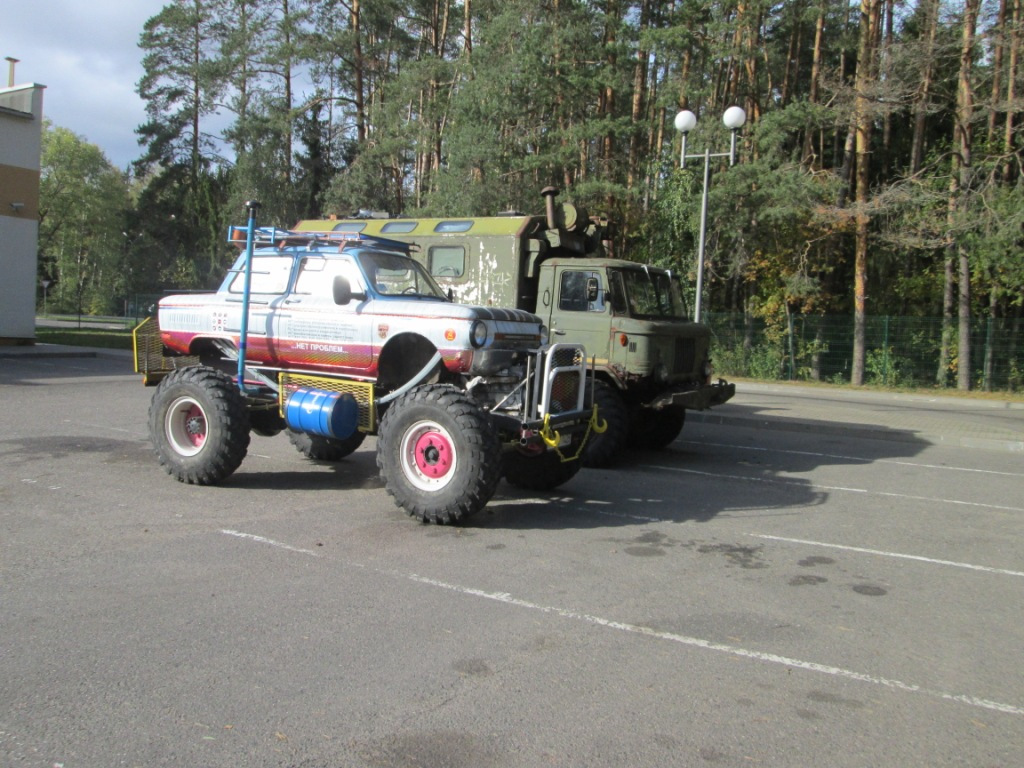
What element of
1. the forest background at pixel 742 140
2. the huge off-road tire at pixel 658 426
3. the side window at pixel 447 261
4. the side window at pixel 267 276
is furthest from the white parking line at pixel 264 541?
the forest background at pixel 742 140

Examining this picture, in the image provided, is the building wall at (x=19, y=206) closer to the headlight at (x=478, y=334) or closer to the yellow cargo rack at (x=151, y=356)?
the yellow cargo rack at (x=151, y=356)

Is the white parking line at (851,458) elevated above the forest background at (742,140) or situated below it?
below

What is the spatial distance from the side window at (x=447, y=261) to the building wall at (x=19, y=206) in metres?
21.1

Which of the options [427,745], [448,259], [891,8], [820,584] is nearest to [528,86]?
[891,8]

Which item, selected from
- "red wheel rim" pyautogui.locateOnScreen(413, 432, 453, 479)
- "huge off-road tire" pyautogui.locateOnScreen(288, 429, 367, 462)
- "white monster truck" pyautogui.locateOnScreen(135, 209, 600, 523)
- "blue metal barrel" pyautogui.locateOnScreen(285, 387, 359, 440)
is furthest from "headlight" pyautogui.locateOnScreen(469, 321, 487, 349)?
"huge off-road tire" pyautogui.locateOnScreen(288, 429, 367, 462)

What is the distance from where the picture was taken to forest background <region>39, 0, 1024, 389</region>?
905 inches

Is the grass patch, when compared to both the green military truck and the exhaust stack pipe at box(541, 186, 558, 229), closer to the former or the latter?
the green military truck

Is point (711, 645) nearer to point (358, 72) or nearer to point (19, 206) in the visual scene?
point (19, 206)

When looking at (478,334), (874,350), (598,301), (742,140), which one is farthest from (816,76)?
(478,334)

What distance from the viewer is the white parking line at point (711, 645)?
416 centimetres

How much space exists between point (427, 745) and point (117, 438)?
8.74m

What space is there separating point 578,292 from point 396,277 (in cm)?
343

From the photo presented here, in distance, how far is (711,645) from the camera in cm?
474

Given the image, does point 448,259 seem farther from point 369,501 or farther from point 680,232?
point 680,232
